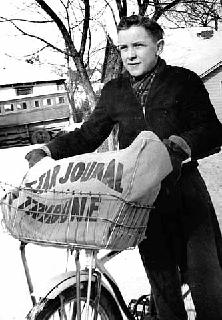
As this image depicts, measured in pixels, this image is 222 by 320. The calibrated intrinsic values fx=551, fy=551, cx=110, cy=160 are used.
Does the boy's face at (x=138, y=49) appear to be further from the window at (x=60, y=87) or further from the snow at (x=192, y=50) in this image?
the window at (x=60, y=87)

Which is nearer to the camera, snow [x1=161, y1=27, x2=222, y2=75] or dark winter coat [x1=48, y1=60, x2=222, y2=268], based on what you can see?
dark winter coat [x1=48, y1=60, x2=222, y2=268]

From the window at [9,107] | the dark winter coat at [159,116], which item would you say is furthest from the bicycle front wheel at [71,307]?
the window at [9,107]

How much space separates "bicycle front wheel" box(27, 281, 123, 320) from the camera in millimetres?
2525

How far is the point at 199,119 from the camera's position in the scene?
2.74m

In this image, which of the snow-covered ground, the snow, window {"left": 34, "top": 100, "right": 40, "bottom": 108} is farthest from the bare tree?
window {"left": 34, "top": 100, "right": 40, "bottom": 108}

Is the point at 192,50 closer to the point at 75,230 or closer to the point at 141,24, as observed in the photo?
the point at 141,24

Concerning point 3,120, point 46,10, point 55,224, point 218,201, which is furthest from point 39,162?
point 3,120

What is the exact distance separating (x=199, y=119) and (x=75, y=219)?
34.0 inches

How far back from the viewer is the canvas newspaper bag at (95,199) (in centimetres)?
226

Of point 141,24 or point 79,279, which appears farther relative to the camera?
point 141,24

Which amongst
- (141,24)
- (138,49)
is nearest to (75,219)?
(138,49)

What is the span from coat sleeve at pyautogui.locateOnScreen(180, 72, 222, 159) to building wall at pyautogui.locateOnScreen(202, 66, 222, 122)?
2668cm

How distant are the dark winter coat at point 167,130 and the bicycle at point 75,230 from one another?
1.56ft

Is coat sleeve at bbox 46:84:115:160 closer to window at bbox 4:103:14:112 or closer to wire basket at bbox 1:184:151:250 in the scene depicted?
wire basket at bbox 1:184:151:250
